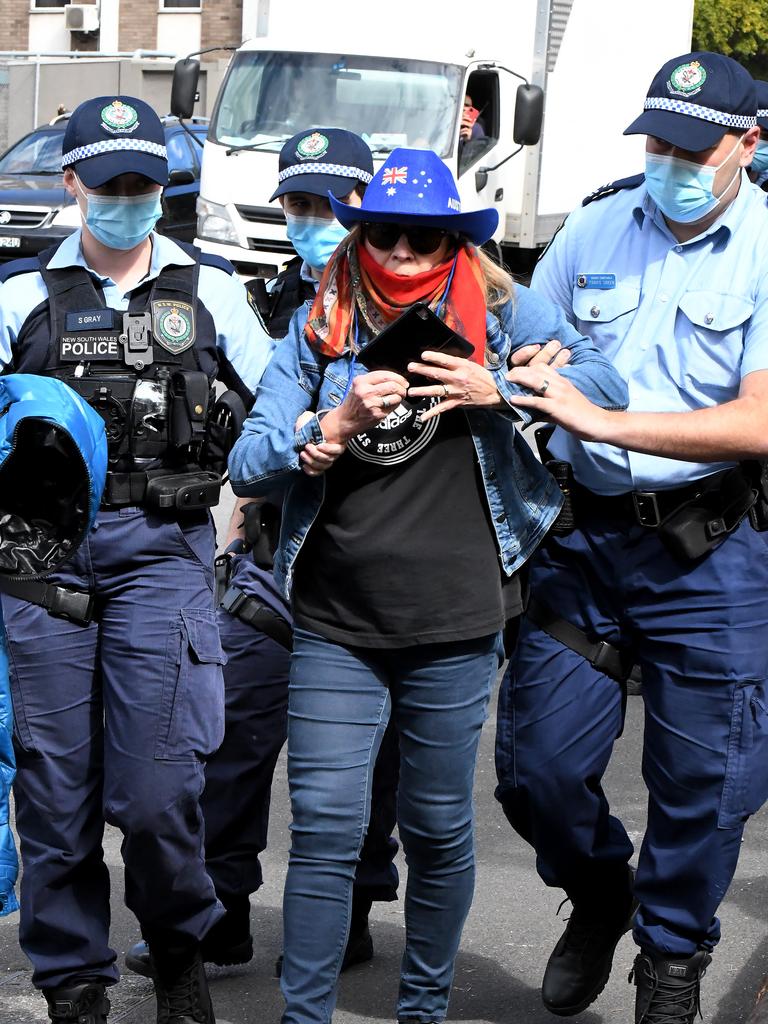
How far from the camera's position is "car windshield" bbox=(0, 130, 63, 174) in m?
18.9

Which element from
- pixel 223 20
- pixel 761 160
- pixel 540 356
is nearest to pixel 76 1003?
pixel 540 356

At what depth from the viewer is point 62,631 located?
3688 mm

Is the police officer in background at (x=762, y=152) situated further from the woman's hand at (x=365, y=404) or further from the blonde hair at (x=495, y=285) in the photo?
the woman's hand at (x=365, y=404)

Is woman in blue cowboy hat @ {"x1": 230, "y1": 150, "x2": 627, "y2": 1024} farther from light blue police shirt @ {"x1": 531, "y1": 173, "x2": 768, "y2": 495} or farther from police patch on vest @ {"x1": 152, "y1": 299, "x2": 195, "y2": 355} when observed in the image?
police patch on vest @ {"x1": 152, "y1": 299, "x2": 195, "y2": 355}

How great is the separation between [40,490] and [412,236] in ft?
3.05

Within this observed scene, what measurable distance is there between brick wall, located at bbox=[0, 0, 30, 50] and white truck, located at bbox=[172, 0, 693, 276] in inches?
1000

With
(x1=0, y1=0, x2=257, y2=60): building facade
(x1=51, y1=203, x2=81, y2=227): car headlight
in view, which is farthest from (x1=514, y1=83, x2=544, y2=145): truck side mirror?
(x1=0, y1=0, x2=257, y2=60): building facade

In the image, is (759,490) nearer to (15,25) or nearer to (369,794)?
(369,794)

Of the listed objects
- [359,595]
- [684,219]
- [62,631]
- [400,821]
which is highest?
[684,219]

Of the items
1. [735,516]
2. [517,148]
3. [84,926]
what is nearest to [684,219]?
[735,516]

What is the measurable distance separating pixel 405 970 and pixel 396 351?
1.36m

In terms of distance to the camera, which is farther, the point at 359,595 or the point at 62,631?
the point at 62,631

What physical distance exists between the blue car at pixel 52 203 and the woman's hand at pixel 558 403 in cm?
1302

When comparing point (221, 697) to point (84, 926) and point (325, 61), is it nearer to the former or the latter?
point (84, 926)
